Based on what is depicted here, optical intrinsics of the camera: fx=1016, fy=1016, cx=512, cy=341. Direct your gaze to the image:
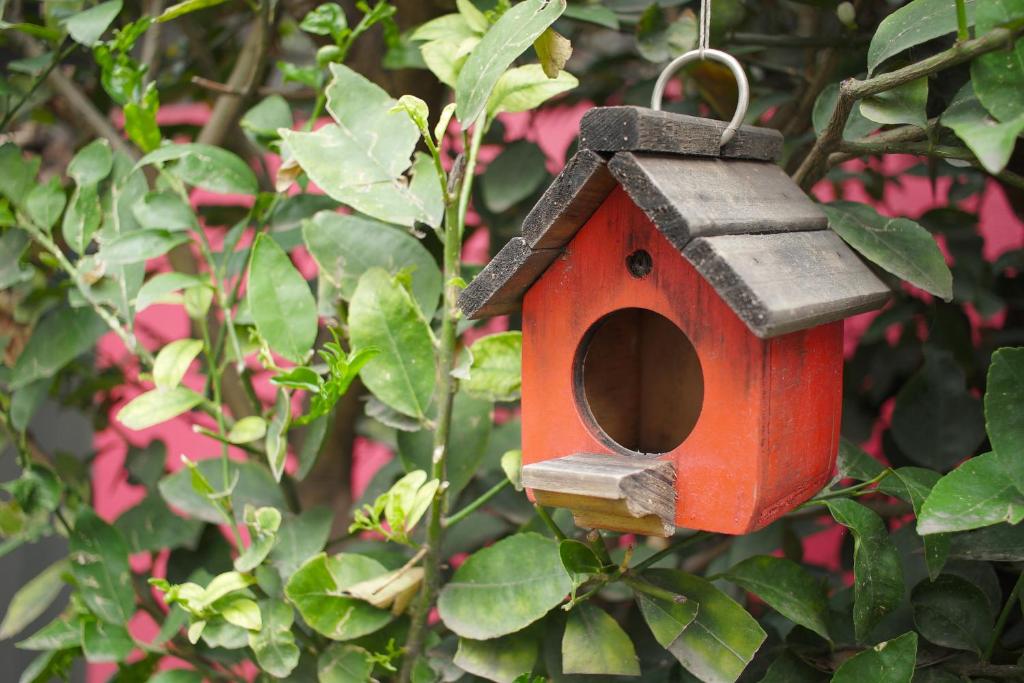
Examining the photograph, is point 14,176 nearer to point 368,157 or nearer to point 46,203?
point 46,203

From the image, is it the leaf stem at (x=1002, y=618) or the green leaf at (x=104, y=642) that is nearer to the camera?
the leaf stem at (x=1002, y=618)

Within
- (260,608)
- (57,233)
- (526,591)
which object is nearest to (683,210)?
(526,591)

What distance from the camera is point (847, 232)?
0.72m

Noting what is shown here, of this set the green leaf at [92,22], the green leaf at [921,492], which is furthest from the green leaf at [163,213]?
the green leaf at [921,492]

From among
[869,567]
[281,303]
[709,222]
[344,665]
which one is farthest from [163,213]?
[869,567]

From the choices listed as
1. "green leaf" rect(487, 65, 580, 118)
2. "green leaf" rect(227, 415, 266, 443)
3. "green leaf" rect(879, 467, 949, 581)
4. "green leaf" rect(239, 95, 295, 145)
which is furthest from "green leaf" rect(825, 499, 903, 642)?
"green leaf" rect(239, 95, 295, 145)

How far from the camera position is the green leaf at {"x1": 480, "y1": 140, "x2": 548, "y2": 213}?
990 millimetres

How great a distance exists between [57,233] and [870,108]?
822 millimetres

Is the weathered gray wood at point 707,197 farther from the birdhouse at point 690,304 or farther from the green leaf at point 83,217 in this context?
the green leaf at point 83,217

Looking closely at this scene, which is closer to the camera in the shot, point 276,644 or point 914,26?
point 914,26

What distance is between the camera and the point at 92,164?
35.5 inches

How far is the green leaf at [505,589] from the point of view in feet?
2.38

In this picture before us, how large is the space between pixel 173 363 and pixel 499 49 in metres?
0.41

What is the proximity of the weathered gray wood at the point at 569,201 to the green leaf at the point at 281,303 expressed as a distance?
238 mm
